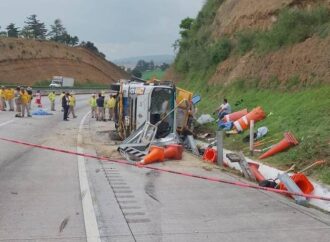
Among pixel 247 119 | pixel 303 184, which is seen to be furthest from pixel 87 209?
pixel 247 119

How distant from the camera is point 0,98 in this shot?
123ft

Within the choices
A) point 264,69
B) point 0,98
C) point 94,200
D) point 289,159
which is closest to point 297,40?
point 264,69

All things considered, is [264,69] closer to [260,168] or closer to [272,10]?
[272,10]

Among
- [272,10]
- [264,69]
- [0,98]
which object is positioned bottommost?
[0,98]

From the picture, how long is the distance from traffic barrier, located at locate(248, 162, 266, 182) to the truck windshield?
5.79 metres

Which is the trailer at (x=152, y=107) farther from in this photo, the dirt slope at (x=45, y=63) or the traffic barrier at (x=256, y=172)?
the dirt slope at (x=45, y=63)

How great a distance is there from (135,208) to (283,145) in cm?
639

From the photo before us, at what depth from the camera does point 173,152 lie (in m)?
14.8

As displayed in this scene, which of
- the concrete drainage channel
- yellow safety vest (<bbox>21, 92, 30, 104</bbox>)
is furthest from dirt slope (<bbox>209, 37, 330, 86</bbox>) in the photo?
yellow safety vest (<bbox>21, 92, 30, 104</bbox>)

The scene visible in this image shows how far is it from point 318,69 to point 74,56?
8842 cm

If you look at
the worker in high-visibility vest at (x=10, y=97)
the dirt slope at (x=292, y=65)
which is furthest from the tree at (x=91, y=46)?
the dirt slope at (x=292, y=65)

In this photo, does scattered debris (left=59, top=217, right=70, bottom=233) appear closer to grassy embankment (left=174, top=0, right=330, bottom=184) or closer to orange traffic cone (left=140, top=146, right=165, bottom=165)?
grassy embankment (left=174, top=0, right=330, bottom=184)

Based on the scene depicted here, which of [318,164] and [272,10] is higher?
[272,10]

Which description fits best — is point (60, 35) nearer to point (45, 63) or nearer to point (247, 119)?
point (45, 63)
